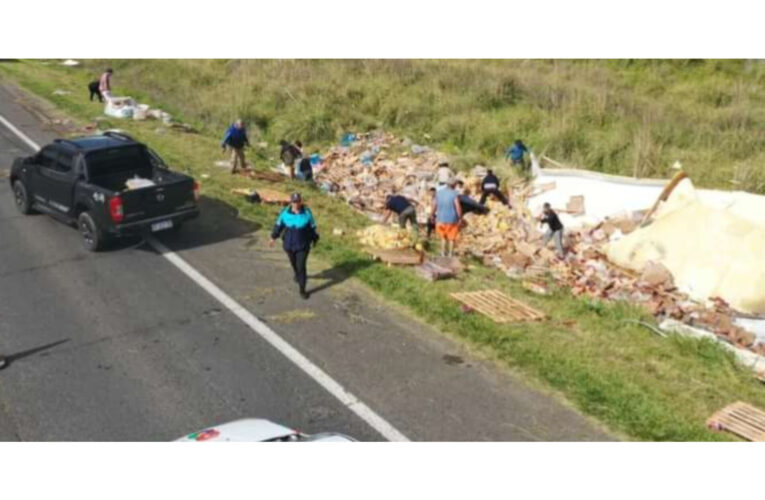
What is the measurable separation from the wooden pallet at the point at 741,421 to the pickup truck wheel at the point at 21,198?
1348 centimetres

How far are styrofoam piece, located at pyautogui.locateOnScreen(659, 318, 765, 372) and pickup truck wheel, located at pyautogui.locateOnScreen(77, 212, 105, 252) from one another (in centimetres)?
983

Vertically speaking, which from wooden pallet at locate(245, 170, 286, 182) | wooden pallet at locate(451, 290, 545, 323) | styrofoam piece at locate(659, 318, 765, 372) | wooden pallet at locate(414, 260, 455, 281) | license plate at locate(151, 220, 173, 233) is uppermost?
license plate at locate(151, 220, 173, 233)

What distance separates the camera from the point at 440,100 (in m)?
25.8

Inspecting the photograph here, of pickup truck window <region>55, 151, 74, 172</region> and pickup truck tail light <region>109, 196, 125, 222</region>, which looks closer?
pickup truck tail light <region>109, 196, 125, 222</region>

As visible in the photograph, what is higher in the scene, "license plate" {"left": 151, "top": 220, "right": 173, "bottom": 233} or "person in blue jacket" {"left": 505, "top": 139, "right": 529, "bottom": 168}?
"person in blue jacket" {"left": 505, "top": 139, "right": 529, "bottom": 168}

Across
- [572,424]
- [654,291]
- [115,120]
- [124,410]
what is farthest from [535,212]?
[115,120]

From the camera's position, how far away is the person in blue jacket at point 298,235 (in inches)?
455

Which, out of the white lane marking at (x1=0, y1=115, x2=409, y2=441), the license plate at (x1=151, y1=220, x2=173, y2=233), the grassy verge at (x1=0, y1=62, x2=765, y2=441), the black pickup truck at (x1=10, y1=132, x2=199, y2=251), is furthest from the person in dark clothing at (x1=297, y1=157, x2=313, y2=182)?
the license plate at (x1=151, y1=220, x2=173, y2=233)

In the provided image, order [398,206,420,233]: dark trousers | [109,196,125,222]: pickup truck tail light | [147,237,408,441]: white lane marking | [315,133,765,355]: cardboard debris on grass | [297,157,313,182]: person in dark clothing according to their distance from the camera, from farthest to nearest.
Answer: [297,157,313,182]: person in dark clothing, [398,206,420,233]: dark trousers, [315,133,765,355]: cardboard debris on grass, [109,196,125,222]: pickup truck tail light, [147,237,408,441]: white lane marking

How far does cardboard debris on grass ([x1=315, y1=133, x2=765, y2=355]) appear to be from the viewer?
1281 cm

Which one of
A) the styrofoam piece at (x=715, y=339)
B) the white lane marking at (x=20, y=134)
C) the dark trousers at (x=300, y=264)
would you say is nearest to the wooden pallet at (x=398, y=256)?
the dark trousers at (x=300, y=264)

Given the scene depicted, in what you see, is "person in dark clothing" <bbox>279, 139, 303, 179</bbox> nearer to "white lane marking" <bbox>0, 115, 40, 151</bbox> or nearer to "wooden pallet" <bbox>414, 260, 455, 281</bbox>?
"white lane marking" <bbox>0, 115, 40, 151</bbox>

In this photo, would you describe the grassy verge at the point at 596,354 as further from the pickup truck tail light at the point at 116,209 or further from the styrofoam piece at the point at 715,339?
the pickup truck tail light at the point at 116,209

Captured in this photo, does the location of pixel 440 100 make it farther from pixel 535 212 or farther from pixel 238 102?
pixel 535 212
